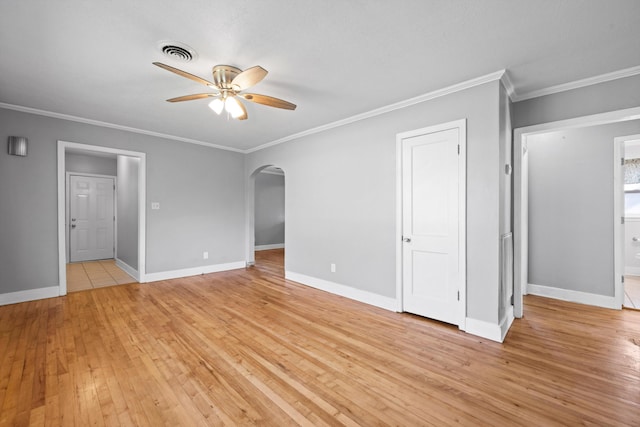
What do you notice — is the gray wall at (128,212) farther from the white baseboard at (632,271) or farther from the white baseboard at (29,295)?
the white baseboard at (632,271)

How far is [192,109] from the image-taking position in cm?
360

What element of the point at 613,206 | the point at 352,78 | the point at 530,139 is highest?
the point at 352,78

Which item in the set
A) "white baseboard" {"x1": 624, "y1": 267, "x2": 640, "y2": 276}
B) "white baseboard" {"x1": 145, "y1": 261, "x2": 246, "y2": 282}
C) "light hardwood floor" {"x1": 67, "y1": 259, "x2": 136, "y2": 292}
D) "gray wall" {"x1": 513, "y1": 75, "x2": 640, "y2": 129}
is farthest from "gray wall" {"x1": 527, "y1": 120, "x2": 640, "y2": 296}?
"light hardwood floor" {"x1": 67, "y1": 259, "x2": 136, "y2": 292}

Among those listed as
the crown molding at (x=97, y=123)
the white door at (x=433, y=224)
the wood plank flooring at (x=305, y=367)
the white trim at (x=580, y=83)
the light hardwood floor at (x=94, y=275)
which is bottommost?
the wood plank flooring at (x=305, y=367)

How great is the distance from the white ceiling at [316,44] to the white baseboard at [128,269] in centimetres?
297

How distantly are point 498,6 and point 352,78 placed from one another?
1277mm

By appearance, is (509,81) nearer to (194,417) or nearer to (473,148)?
(473,148)

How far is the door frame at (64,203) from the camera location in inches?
155

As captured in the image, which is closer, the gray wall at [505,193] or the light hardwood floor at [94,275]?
the gray wall at [505,193]

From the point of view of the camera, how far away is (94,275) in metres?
5.24

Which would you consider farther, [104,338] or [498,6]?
[104,338]

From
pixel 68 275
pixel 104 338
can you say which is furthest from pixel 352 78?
pixel 68 275

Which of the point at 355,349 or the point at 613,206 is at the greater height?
the point at 613,206

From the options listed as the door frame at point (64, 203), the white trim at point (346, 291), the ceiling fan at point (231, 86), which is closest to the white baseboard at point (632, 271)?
the white trim at point (346, 291)
